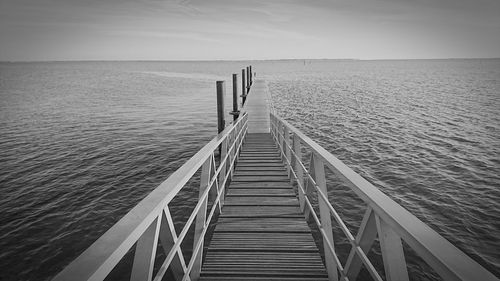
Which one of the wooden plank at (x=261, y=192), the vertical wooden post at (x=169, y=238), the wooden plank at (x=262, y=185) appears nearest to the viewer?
the vertical wooden post at (x=169, y=238)

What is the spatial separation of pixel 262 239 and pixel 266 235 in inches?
4.8

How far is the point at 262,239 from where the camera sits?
3666mm

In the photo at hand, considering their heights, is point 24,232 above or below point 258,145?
below

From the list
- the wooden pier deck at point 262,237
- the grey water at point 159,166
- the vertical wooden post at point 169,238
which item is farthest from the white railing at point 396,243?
the grey water at point 159,166

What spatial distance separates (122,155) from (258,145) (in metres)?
7.92

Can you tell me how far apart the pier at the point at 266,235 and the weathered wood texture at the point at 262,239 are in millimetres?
12

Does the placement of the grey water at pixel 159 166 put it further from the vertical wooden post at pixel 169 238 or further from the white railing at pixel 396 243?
the white railing at pixel 396 243

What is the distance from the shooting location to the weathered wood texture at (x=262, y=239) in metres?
3.04

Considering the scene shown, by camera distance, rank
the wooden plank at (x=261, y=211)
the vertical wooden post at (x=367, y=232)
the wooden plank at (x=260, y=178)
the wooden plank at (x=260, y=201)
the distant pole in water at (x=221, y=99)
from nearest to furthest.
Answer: the vertical wooden post at (x=367, y=232) < the wooden plank at (x=261, y=211) < the wooden plank at (x=260, y=201) < the wooden plank at (x=260, y=178) < the distant pole in water at (x=221, y=99)

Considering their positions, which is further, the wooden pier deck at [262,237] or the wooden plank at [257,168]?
the wooden plank at [257,168]

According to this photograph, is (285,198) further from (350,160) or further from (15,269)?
(350,160)

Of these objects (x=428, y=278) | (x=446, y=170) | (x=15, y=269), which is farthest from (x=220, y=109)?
(x=446, y=170)

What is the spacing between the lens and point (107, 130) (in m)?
18.0

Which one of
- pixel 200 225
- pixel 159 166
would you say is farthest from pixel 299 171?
pixel 159 166
